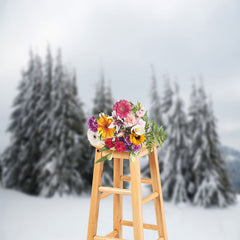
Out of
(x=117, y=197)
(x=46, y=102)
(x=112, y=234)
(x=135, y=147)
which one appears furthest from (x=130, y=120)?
(x=46, y=102)

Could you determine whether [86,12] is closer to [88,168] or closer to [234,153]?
[88,168]

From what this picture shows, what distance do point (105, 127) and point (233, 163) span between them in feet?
10.0

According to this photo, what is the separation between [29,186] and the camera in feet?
17.4

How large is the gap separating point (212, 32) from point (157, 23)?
0.76 meters

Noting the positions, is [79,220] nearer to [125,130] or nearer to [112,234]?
[112,234]

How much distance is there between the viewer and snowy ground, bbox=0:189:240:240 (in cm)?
388

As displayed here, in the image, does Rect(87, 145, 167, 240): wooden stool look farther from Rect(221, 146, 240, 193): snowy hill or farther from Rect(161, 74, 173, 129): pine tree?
Rect(221, 146, 240, 193): snowy hill

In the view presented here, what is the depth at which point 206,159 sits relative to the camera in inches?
185

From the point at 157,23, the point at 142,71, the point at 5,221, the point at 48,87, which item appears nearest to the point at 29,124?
the point at 48,87

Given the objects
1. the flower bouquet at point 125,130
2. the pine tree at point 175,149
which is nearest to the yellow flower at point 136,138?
the flower bouquet at point 125,130

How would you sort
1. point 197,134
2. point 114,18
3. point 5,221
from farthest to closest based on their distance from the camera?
point 114,18, point 197,134, point 5,221

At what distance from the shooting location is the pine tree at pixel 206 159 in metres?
4.64

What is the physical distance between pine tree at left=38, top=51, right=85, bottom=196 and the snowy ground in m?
0.21

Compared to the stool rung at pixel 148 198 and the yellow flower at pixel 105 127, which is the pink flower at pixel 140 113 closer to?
the yellow flower at pixel 105 127
